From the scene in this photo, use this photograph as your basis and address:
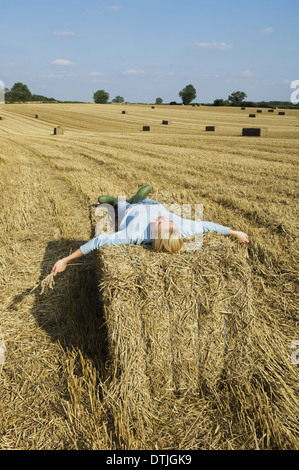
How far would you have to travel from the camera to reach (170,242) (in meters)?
3.14

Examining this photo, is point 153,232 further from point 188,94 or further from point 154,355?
point 188,94

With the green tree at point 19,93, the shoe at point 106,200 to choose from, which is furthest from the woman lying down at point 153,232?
the green tree at point 19,93

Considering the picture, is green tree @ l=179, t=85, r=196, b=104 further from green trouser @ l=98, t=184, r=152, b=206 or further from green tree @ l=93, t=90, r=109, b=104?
green trouser @ l=98, t=184, r=152, b=206

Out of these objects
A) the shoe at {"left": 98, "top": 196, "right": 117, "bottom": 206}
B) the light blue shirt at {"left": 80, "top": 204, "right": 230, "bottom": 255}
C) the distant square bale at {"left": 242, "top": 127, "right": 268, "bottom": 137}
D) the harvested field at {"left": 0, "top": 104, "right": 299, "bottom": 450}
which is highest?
the distant square bale at {"left": 242, "top": 127, "right": 268, "bottom": 137}

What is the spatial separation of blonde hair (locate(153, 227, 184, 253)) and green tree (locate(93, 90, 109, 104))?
123599 mm

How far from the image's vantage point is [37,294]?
425 cm

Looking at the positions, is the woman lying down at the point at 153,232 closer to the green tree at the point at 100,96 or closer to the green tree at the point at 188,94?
the green tree at the point at 188,94

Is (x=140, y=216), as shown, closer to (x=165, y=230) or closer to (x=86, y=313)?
(x=165, y=230)

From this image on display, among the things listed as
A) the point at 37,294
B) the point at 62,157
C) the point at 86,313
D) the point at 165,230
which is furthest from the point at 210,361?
the point at 62,157

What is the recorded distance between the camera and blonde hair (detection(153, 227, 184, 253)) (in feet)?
10.3

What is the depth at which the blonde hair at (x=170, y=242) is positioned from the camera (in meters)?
3.15

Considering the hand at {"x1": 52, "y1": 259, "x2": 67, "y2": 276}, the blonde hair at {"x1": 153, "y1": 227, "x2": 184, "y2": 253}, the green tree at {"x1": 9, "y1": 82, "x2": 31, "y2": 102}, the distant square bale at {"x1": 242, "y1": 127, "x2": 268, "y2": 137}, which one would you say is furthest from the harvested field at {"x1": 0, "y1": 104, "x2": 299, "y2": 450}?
the green tree at {"x1": 9, "y1": 82, "x2": 31, "y2": 102}

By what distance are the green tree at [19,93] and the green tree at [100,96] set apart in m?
21.9

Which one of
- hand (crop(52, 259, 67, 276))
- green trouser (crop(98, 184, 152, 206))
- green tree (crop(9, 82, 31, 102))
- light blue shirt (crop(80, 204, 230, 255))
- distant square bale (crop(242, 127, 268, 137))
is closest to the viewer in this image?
hand (crop(52, 259, 67, 276))
